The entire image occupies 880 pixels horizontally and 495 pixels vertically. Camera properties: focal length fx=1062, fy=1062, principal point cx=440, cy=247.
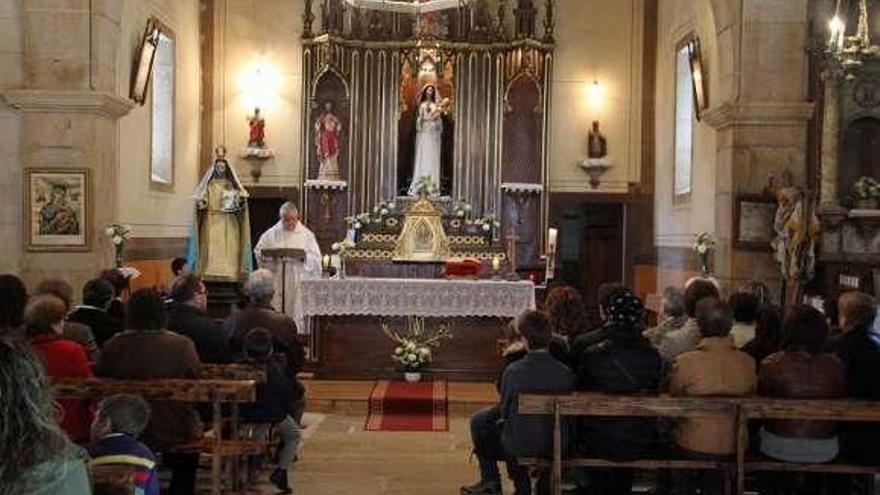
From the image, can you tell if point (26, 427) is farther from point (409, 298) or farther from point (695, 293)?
point (409, 298)

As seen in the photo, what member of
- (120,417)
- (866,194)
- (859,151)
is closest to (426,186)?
(859,151)

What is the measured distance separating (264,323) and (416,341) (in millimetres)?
4210

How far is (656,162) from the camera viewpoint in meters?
16.0

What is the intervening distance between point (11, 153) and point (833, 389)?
8.39 m

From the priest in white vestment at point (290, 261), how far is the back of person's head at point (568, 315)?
17.9 ft

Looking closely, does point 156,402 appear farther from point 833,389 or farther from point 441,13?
point 441,13

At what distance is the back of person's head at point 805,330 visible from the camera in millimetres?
5551

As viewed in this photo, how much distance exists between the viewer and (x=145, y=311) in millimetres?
5707

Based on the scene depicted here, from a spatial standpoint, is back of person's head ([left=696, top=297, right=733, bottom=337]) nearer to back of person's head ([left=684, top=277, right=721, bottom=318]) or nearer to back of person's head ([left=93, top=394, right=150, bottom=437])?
back of person's head ([left=684, top=277, right=721, bottom=318])

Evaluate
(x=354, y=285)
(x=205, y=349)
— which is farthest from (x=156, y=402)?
(x=354, y=285)

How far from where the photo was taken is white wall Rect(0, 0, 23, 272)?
10.7 m

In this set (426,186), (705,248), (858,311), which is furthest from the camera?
(426,186)

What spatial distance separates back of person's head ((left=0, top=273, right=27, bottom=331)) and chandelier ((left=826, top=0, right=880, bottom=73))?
7.49m

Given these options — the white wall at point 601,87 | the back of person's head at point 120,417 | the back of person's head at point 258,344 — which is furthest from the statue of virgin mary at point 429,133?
the back of person's head at point 120,417
